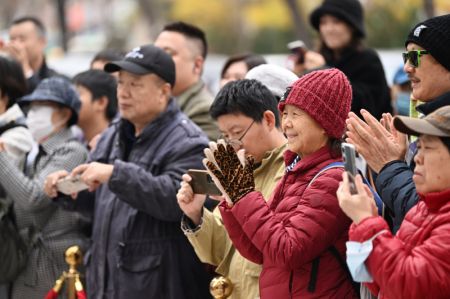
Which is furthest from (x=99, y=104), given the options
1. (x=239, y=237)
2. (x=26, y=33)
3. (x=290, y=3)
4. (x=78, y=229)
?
(x=290, y=3)

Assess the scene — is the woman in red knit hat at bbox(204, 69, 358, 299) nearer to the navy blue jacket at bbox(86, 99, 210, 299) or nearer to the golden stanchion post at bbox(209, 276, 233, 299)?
the golden stanchion post at bbox(209, 276, 233, 299)

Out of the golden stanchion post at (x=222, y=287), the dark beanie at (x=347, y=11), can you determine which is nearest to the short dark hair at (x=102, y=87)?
the dark beanie at (x=347, y=11)

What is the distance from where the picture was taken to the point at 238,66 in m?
7.10

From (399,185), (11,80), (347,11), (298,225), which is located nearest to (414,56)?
(399,185)

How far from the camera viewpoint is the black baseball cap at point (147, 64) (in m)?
5.75

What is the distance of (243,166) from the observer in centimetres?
409

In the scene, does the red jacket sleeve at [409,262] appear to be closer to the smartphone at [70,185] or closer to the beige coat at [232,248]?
the beige coat at [232,248]

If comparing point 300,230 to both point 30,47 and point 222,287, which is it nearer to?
point 222,287

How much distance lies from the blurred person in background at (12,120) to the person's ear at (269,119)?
6.45 feet

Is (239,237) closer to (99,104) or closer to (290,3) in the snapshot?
(99,104)

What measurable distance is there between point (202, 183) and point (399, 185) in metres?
1.12

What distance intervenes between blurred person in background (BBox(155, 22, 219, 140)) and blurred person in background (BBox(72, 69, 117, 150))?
564 millimetres

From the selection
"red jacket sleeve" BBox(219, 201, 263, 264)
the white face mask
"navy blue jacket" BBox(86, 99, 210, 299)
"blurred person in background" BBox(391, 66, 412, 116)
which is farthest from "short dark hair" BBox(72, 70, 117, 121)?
"red jacket sleeve" BBox(219, 201, 263, 264)

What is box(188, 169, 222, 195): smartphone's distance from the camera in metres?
4.56
